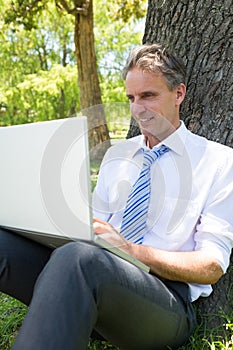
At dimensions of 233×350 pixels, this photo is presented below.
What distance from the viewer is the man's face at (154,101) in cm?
193

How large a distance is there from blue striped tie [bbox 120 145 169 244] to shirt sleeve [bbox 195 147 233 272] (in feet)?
0.71

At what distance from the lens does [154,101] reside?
6.37 feet

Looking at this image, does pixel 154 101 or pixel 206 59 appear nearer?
pixel 154 101

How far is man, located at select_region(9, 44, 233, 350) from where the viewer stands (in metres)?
1.38

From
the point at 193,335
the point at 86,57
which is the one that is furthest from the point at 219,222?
the point at 86,57

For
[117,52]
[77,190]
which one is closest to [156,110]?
[77,190]

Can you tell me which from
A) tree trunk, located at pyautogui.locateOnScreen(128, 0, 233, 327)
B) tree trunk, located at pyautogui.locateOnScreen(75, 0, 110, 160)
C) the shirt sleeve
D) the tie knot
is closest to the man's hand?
the shirt sleeve

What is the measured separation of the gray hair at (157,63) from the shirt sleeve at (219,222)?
41cm

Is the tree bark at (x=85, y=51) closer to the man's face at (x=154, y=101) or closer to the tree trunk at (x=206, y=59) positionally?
the tree trunk at (x=206, y=59)

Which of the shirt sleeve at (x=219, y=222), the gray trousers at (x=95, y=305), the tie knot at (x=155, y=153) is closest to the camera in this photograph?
the gray trousers at (x=95, y=305)

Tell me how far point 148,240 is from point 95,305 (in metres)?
0.50

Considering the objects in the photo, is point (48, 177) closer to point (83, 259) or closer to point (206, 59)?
point (83, 259)

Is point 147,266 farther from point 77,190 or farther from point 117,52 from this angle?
point 117,52

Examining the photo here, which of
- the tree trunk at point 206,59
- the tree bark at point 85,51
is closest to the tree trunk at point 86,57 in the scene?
the tree bark at point 85,51
